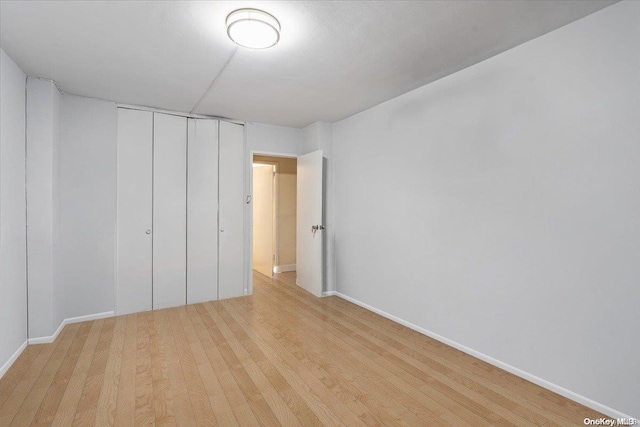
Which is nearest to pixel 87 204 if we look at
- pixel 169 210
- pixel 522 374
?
pixel 169 210

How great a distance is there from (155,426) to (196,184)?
9.88ft

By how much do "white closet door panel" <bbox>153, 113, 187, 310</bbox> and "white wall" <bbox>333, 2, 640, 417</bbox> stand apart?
9.21 feet

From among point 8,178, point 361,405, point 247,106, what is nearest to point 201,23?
point 247,106

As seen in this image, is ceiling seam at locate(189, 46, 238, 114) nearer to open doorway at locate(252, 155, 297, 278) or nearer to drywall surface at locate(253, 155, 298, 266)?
open doorway at locate(252, 155, 297, 278)

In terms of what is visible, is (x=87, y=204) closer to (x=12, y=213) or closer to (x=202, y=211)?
(x=12, y=213)

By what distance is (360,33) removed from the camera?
223cm

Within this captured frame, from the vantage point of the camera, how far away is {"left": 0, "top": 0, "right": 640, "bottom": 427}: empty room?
6.49 ft

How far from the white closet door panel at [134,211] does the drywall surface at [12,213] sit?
3.13ft

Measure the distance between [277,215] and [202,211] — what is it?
2115 mm

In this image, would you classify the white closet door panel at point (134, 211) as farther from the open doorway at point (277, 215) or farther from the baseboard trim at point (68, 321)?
the open doorway at point (277, 215)

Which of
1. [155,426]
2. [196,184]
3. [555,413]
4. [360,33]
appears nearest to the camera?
[155,426]

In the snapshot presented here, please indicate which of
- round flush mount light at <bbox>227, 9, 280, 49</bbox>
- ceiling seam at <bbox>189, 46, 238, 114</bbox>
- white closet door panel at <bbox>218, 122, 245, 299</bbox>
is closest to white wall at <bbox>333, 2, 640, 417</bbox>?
round flush mount light at <bbox>227, 9, 280, 49</bbox>

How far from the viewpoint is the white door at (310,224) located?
445cm

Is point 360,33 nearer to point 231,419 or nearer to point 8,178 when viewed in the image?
point 231,419
